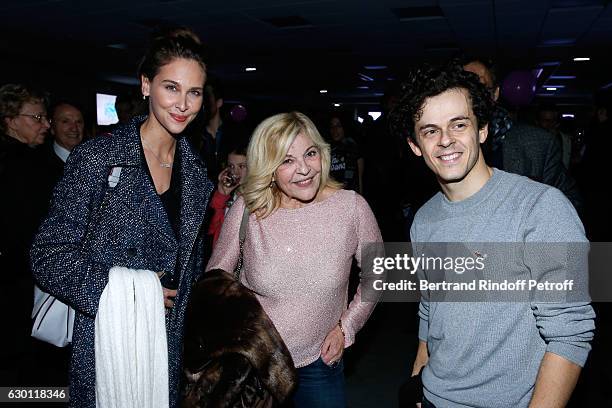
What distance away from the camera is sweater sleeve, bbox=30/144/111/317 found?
1.56 metres

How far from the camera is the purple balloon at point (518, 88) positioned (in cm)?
514

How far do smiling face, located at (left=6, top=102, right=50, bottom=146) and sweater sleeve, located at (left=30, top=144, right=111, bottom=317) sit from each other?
1939 millimetres

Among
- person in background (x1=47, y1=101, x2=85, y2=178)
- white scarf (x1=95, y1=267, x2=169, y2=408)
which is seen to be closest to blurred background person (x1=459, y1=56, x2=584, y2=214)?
white scarf (x1=95, y1=267, x2=169, y2=408)

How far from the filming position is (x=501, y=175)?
150 cm

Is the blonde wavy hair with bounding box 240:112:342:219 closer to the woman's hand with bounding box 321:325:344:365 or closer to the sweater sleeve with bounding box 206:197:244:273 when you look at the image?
the sweater sleeve with bounding box 206:197:244:273

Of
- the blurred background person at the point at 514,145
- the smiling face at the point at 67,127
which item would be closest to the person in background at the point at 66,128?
the smiling face at the point at 67,127

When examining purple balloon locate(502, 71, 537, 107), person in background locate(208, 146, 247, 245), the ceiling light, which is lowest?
person in background locate(208, 146, 247, 245)

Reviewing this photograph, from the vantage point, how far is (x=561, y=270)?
128cm

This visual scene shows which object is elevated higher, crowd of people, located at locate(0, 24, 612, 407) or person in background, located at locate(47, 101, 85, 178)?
person in background, located at locate(47, 101, 85, 178)

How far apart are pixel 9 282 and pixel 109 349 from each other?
1.41m

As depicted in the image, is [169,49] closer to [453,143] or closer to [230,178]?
[453,143]

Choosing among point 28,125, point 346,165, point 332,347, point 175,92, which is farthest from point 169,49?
point 346,165

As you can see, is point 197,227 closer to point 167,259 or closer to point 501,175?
point 167,259

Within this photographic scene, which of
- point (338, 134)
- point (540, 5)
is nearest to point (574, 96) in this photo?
point (540, 5)
